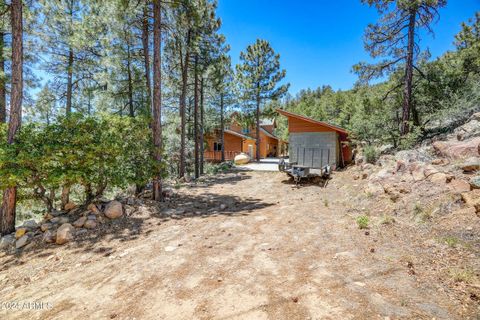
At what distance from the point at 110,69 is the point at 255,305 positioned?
1197 cm

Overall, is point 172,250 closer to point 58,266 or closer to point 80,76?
point 58,266

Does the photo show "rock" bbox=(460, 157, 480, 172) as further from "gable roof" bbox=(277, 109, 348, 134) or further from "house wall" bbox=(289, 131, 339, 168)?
"house wall" bbox=(289, 131, 339, 168)

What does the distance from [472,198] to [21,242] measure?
942 cm

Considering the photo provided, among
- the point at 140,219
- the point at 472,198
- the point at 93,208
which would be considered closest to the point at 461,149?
the point at 472,198

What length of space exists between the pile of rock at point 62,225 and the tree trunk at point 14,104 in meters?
0.35

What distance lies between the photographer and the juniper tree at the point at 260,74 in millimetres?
22047

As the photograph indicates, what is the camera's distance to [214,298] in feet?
8.91

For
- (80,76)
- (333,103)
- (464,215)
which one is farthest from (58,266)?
(333,103)

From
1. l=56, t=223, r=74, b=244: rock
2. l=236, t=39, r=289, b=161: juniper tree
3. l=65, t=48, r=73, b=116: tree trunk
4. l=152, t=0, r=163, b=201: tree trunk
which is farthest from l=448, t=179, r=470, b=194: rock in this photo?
l=236, t=39, r=289, b=161: juniper tree

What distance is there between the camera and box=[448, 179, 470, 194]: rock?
4508mm

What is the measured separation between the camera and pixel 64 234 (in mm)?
5023

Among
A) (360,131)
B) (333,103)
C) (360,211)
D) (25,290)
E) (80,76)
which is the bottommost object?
(25,290)

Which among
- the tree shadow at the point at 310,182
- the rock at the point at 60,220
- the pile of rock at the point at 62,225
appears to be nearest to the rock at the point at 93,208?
→ the pile of rock at the point at 62,225

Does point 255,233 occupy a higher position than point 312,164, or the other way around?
point 312,164
